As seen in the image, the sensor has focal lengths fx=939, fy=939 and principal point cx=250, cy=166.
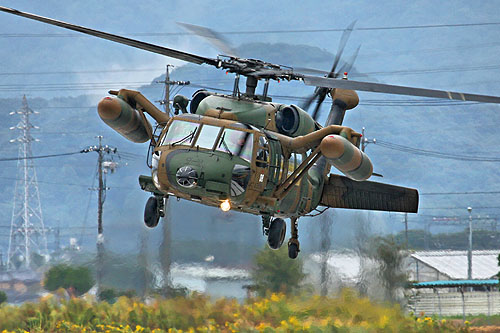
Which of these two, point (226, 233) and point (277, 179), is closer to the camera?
point (277, 179)

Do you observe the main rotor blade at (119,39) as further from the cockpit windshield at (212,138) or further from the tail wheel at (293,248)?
the tail wheel at (293,248)

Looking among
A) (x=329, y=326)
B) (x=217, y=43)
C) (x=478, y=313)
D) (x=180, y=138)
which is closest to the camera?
(x=180, y=138)

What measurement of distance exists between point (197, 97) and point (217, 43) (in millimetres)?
1387

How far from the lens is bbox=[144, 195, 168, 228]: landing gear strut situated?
20.3 meters

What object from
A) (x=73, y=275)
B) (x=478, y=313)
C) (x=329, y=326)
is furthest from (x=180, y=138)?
(x=478, y=313)

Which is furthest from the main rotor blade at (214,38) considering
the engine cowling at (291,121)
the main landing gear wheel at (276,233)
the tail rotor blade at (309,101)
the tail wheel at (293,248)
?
the tail wheel at (293,248)

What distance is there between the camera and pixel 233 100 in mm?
20109

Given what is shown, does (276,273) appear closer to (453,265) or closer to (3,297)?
(3,297)

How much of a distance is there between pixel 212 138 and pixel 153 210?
2.71 meters

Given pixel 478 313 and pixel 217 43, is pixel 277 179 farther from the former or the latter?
pixel 478 313

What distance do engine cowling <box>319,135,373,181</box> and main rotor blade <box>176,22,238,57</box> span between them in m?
3.22

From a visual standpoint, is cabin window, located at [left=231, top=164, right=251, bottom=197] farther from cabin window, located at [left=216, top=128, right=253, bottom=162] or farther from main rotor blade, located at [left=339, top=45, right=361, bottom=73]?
main rotor blade, located at [left=339, top=45, right=361, bottom=73]

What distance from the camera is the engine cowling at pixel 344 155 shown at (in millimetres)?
18203

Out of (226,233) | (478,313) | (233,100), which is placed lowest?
(478,313)
